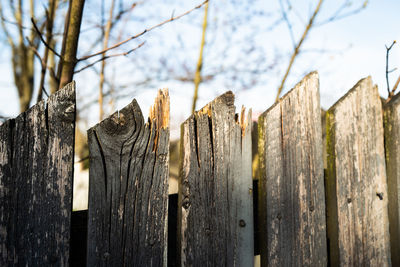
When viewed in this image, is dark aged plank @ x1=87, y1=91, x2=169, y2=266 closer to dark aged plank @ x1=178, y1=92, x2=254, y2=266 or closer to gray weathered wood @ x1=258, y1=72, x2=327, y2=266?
dark aged plank @ x1=178, y1=92, x2=254, y2=266

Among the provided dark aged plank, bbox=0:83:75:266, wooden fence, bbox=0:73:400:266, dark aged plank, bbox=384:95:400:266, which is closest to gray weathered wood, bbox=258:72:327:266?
wooden fence, bbox=0:73:400:266

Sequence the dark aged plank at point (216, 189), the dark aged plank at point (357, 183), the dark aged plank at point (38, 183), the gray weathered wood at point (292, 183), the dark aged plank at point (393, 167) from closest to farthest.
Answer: the dark aged plank at point (38, 183), the dark aged plank at point (216, 189), the gray weathered wood at point (292, 183), the dark aged plank at point (357, 183), the dark aged plank at point (393, 167)

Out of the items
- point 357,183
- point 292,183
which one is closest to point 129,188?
point 292,183

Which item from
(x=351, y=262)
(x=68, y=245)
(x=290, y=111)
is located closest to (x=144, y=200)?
(x=68, y=245)

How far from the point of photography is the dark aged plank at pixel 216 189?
3.81ft

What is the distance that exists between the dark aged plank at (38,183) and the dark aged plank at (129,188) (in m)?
0.09

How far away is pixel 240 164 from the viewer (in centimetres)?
126

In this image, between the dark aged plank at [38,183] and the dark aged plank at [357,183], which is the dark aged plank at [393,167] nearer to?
the dark aged plank at [357,183]

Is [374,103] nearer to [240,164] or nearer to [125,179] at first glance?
[240,164]

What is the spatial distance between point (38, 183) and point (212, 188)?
2.02 feet

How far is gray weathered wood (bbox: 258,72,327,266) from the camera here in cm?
129

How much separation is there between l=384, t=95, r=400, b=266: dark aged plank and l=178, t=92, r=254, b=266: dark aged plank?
31.9 inches

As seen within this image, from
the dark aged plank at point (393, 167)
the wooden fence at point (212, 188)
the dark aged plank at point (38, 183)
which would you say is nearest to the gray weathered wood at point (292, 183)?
the wooden fence at point (212, 188)

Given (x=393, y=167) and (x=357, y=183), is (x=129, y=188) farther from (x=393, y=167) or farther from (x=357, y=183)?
(x=393, y=167)
